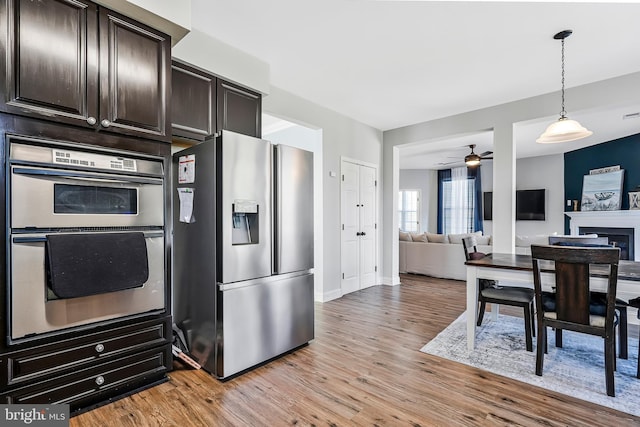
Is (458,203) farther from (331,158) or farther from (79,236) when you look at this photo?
(79,236)

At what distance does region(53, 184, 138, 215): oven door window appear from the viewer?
1763 mm

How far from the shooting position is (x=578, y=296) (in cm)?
217

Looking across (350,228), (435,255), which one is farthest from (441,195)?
(350,228)

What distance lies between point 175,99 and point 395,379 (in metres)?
2.74

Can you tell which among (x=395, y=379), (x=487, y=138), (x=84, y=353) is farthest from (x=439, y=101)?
(x=84, y=353)

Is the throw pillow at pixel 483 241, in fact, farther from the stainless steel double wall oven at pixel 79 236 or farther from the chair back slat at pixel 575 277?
the stainless steel double wall oven at pixel 79 236

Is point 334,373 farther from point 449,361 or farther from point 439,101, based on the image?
point 439,101

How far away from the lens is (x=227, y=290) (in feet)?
7.47

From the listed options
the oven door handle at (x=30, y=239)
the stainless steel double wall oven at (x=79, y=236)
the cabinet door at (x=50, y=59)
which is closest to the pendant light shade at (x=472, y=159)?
the stainless steel double wall oven at (x=79, y=236)

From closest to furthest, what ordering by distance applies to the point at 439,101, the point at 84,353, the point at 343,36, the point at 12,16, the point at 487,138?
the point at 12,16
the point at 84,353
the point at 343,36
the point at 439,101
the point at 487,138

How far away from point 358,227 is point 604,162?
223 inches

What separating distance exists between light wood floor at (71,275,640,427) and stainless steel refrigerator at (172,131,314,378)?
0.76 ft

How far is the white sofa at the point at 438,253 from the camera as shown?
5758 mm

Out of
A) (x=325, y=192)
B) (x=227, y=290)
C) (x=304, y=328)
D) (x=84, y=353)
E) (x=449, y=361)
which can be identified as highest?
(x=325, y=192)
